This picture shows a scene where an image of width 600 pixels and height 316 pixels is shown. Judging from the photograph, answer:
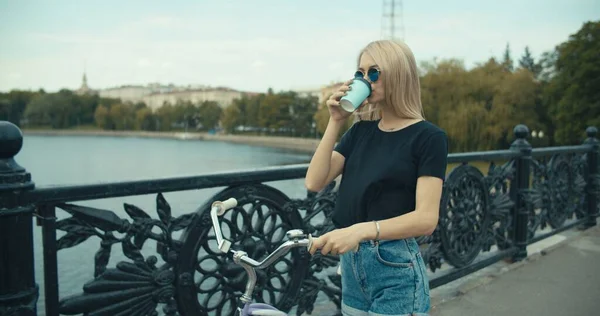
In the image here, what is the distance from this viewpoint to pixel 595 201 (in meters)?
6.99

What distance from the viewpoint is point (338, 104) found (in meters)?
1.74

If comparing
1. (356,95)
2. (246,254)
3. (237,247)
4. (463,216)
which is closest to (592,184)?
(463,216)

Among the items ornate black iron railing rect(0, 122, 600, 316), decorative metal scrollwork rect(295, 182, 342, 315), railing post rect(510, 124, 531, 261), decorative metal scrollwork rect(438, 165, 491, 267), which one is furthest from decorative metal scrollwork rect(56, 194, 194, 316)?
railing post rect(510, 124, 531, 261)

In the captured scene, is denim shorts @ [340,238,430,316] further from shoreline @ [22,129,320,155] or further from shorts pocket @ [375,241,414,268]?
shoreline @ [22,129,320,155]

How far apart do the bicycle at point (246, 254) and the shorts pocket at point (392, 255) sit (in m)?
0.32

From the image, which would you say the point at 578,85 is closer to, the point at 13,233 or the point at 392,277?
the point at 392,277

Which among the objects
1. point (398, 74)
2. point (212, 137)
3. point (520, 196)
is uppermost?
point (398, 74)

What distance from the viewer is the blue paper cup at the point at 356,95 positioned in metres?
1.62

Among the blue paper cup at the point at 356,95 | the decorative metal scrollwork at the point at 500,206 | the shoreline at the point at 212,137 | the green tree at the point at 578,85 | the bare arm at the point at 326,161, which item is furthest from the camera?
the shoreline at the point at 212,137

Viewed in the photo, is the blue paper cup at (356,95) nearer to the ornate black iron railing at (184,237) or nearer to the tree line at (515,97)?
the ornate black iron railing at (184,237)

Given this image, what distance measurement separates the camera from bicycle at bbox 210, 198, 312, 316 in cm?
148

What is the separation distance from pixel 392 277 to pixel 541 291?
3.14 meters

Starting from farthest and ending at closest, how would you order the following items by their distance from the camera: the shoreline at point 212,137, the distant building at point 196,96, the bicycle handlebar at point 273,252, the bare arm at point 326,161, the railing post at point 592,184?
the distant building at point 196,96, the shoreline at point 212,137, the railing post at point 592,184, the bare arm at point 326,161, the bicycle handlebar at point 273,252

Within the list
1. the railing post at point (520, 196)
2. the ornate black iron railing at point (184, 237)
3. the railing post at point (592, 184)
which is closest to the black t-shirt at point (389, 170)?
the ornate black iron railing at point (184, 237)
